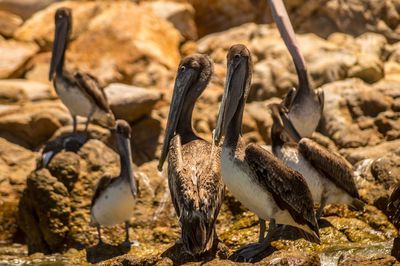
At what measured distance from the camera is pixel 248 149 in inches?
358

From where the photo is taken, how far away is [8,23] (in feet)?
69.1

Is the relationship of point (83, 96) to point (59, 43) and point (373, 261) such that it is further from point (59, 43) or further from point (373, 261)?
point (373, 261)

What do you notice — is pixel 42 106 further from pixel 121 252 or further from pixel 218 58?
pixel 121 252

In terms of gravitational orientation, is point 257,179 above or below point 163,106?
above

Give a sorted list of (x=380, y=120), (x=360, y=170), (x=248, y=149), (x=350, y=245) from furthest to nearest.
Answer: (x=380, y=120) → (x=360, y=170) → (x=350, y=245) → (x=248, y=149)

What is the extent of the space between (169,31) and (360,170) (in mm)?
8852

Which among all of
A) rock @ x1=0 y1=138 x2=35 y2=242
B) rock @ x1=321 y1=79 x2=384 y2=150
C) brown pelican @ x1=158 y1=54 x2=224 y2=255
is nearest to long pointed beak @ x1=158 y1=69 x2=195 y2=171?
brown pelican @ x1=158 y1=54 x2=224 y2=255

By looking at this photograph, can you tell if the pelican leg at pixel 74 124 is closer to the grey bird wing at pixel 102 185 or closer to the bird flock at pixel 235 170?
the bird flock at pixel 235 170

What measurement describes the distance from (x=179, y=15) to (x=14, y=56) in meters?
3.85

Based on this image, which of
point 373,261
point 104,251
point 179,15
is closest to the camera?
point 373,261

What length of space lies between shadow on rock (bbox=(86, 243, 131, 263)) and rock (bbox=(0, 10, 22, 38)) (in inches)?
404

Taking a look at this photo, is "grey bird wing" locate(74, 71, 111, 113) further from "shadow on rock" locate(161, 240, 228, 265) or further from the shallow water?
"shadow on rock" locate(161, 240, 228, 265)

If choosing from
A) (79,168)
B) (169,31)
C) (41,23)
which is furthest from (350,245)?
(41,23)

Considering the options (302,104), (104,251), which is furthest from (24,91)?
(104,251)
